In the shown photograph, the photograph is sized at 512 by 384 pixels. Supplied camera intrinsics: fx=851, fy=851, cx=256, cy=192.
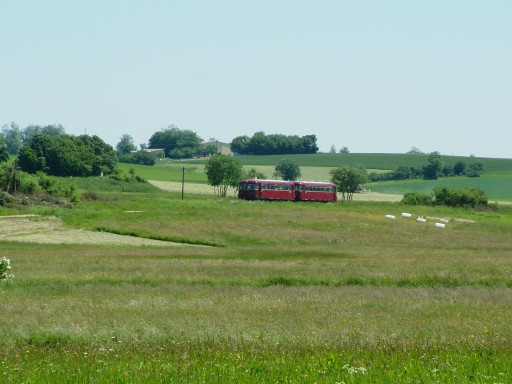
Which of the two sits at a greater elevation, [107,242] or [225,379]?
[225,379]

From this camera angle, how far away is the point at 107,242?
5641 cm

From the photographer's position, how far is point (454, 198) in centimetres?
11412

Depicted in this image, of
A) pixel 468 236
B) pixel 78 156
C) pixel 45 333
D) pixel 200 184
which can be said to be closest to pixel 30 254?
pixel 45 333

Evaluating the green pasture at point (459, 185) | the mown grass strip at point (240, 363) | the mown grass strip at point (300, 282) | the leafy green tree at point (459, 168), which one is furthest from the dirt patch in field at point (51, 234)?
the leafy green tree at point (459, 168)

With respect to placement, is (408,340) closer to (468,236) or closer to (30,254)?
(30,254)

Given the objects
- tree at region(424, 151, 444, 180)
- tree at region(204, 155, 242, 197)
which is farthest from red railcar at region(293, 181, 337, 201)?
tree at region(424, 151, 444, 180)

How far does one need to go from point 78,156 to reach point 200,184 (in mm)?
30625

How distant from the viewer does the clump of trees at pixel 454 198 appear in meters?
113

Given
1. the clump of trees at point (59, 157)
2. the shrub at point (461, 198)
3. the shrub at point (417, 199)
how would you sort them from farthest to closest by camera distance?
the clump of trees at point (59, 157)
the shrub at point (417, 199)
the shrub at point (461, 198)

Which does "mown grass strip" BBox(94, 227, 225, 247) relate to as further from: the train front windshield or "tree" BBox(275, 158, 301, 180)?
"tree" BBox(275, 158, 301, 180)

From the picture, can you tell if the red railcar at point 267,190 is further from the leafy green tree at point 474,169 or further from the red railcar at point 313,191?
the leafy green tree at point 474,169

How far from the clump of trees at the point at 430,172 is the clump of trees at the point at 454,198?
6974 centimetres

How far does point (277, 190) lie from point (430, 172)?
87715 mm

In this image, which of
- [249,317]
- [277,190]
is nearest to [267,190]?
[277,190]
